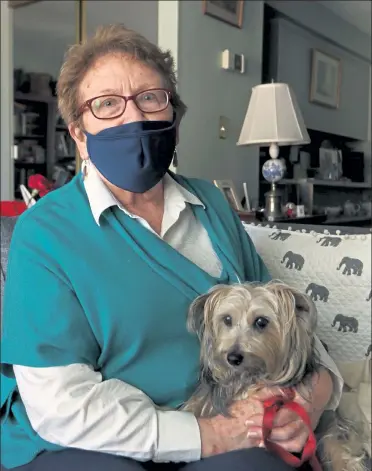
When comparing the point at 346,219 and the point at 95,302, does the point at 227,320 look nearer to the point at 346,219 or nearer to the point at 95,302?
the point at 95,302

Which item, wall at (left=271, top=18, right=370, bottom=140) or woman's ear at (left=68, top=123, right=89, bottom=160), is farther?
wall at (left=271, top=18, right=370, bottom=140)

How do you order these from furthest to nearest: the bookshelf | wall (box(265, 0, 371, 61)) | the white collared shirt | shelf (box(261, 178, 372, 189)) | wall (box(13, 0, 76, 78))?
wall (box(13, 0, 76, 78)) → the bookshelf → wall (box(265, 0, 371, 61)) → shelf (box(261, 178, 372, 189)) → the white collared shirt

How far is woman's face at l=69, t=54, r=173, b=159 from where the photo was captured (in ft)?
3.75

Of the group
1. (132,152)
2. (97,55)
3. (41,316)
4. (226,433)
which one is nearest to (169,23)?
(97,55)

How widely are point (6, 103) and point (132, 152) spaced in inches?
116

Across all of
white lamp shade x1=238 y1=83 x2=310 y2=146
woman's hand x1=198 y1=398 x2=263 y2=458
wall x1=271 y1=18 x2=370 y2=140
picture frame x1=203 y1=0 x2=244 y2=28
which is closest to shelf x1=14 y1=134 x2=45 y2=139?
picture frame x1=203 y1=0 x2=244 y2=28

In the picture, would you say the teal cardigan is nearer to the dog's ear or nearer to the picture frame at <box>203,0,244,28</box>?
the dog's ear

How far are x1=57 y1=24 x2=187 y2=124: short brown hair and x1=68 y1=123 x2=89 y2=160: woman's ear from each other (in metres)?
0.02

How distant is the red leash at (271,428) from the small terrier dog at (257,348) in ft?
0.11

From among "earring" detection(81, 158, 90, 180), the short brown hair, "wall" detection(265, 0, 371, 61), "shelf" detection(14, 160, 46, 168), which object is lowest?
"earring" detection(81, 158, 90, 180)

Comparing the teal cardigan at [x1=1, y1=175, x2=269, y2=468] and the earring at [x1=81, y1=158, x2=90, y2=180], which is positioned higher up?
the earring at [x1=81, y1=158, x2=90, y2=180]

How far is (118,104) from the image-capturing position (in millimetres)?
1145

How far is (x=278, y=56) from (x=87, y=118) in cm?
90

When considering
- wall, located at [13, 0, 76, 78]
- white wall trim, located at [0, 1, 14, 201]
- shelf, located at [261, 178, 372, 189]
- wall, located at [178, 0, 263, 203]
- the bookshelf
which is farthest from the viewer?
white wall trim, located at [0, 1, 14, 201]
